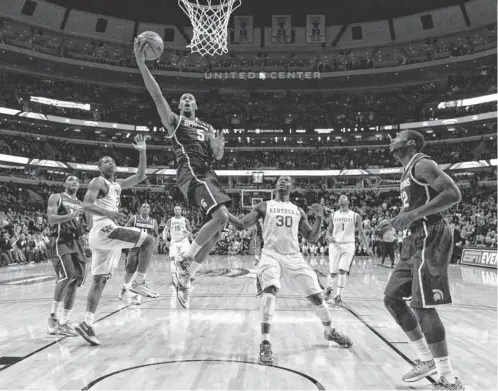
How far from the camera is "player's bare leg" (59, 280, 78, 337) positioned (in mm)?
6293

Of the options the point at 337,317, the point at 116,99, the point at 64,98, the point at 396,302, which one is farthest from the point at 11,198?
the point at 396,302

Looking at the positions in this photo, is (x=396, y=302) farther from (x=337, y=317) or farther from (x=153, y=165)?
(x=153, y=165)

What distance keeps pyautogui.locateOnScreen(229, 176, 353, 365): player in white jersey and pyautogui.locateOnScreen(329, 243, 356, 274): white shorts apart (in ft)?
12.8

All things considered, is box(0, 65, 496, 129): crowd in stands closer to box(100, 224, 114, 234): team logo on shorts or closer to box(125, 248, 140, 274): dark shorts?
box(125, 248, 140, 274): dark shorts

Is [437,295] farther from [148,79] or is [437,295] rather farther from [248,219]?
[148,79]

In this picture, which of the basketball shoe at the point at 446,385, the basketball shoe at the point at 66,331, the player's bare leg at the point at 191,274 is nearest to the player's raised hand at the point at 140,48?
the player's bare leg at the point at 191,274

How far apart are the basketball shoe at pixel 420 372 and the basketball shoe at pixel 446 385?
170 mm

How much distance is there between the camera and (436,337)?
4070mm

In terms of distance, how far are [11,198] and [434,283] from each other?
32940mm

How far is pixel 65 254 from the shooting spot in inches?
264

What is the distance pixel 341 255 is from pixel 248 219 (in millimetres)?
4683

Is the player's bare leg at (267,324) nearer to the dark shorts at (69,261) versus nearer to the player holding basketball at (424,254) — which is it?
the player holding basketball at (424,254)

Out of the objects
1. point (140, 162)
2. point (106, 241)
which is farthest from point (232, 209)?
point (106, 241)

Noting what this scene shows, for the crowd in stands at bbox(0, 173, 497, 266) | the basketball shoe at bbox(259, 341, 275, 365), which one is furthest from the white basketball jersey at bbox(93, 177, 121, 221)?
the crowd in stands at bbox(0, 173, 497, 266)
